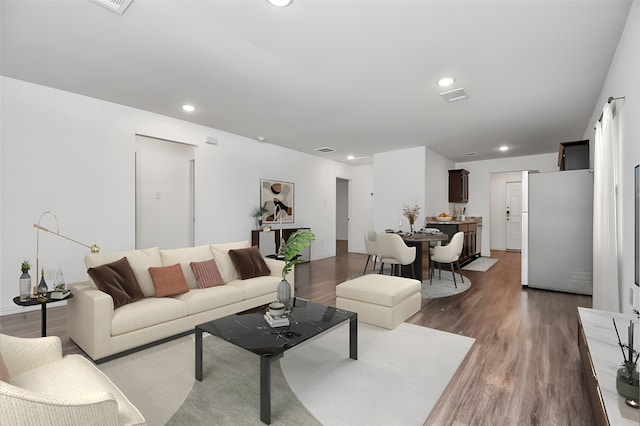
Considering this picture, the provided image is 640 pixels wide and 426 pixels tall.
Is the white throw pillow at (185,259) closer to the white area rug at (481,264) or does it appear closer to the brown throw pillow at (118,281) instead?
the brown throw pillow at (118,281)

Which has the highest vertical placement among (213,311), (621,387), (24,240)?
(24,240)

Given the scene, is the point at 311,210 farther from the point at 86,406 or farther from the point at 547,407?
the point at 86,406

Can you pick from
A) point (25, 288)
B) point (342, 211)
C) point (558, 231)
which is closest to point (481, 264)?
point (558, 231)

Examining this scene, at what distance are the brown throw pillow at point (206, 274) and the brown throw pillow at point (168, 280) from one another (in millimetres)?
213

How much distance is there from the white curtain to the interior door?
697cm

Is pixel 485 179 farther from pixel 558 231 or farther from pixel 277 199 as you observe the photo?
pixel 277 199

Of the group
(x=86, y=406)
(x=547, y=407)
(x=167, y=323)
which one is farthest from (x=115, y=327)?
(x=547, y=407)

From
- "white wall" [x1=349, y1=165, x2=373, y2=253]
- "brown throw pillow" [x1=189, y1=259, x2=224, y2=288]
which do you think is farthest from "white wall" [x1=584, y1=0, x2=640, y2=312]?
"white wall" [x1=349, y1=165, x2=373, y2=253]

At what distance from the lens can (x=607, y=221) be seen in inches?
115

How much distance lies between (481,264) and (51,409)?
787 centimetres

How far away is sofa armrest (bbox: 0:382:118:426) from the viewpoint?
96 centimetres

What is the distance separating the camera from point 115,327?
2496 millimetres

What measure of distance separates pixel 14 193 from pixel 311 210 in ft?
17.8

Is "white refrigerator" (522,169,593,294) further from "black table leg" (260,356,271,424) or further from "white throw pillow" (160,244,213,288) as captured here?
"white throw pillow" (160,244,213,288)
